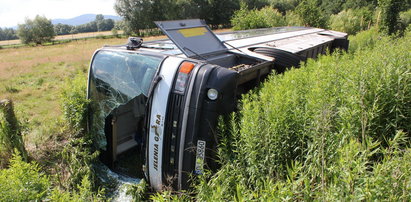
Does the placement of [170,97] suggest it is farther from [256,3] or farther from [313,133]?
[256,3]

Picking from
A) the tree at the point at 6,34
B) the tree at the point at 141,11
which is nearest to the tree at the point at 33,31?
the tree at the point at 141,11

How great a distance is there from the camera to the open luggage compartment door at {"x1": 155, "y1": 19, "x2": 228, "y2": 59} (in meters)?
4.46

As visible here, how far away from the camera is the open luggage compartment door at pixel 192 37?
4.46 meters

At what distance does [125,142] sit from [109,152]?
0.55 meters

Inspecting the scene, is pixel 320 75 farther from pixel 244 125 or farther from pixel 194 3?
pixel 194 3

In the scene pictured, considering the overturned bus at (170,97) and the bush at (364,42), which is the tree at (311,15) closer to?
the bush at (364,42)

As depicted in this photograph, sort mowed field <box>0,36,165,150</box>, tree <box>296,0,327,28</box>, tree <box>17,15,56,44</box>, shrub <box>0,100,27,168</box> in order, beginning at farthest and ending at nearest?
tree <box>17,15,56,44</box>, tree <box>296,0,327,28</box>, mowed field <box>0,36,165,150</box>, shrub <box>0,100,27,168</box>

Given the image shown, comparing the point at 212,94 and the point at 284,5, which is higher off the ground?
the point at 284,5

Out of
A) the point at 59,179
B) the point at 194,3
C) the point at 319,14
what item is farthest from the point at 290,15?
the point at 194,3

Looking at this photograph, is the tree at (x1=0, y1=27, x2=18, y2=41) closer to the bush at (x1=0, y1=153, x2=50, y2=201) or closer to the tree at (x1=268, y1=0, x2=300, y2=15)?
the tree at (x1=268, y1=0, x2=300, y2=15)

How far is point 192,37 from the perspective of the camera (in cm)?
488

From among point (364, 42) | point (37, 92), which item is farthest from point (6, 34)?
point (364, 42)

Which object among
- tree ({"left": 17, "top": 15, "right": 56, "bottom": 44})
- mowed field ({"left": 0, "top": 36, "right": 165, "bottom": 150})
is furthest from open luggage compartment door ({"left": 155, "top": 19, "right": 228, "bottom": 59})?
tree ({"left": 17, "top": 15, "right": 56, "bottom": 44})

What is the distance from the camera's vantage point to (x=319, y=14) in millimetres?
19188
